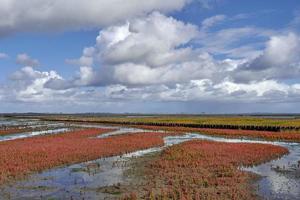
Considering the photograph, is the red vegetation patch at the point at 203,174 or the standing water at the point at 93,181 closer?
the red vegetation patch at the point at 203,174

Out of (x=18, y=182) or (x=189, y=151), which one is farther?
(x=189, y=151)

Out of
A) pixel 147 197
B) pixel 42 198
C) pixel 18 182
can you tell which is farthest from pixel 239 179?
pixel 18 182

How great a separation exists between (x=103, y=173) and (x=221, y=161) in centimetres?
945

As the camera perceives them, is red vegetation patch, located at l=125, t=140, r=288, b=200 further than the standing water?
No

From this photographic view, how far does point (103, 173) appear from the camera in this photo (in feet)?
87.6

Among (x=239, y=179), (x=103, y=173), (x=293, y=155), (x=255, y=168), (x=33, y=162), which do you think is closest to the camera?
(x=239, y=179)

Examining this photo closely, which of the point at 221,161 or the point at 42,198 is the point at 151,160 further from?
the point at 42,198

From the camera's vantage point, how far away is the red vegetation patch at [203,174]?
19.7m

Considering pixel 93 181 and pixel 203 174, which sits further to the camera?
pixel 203 174

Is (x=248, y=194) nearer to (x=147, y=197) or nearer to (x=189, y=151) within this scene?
(x=147, y=197)

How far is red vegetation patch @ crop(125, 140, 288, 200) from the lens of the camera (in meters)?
19.7

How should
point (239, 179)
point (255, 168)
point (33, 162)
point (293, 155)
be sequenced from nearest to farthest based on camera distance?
point (239, 179) < point (255, 168) < point (33, 162) < point (293, 155)

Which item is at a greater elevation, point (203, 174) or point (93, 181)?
point (203, 174)

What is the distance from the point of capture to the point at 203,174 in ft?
82.9
